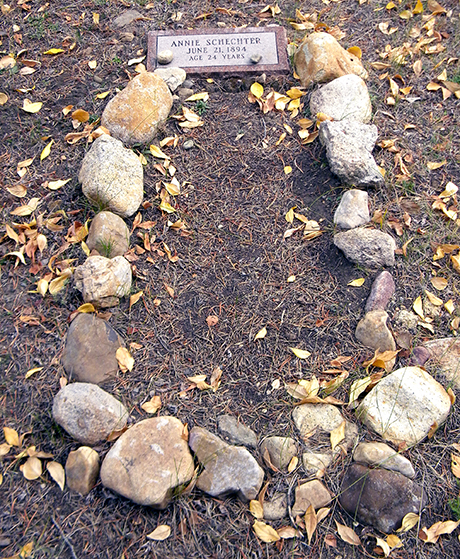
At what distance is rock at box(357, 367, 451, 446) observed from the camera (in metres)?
1.90

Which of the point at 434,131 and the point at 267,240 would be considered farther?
the point at 434,131

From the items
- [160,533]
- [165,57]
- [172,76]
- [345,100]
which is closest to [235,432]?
[160,533]

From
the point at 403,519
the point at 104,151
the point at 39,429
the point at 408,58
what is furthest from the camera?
the point at 408,58

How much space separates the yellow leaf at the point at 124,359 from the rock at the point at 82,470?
0.38m

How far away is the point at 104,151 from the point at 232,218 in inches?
29.1

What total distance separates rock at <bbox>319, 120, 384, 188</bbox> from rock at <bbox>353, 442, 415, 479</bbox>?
1376mm

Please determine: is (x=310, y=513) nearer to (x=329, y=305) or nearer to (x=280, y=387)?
(x=280, y=387)

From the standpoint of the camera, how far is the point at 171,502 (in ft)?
5.73

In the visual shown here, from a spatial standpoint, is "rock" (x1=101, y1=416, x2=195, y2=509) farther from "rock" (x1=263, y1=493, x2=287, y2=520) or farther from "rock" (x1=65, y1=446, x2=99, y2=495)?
"rock" (x1=263, y1=493, x2=287, y2=520)

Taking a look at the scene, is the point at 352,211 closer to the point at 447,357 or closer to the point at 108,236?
the point at 447,357

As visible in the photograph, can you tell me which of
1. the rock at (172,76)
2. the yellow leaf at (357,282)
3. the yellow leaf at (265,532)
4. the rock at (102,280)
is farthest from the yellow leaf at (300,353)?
the rock at (172,76)

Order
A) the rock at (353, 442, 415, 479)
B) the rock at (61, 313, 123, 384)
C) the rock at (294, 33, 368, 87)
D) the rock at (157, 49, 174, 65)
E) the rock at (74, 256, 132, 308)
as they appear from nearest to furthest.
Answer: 1. the rock at (353, 442, 415, 479)
2. the rock at (61, 313, 123, 384)
3. the rock at (74, 256, 132, 308)
4. the rock at (294, 33, 368, 87)
5. the rock at (157, 49, 174, 65)

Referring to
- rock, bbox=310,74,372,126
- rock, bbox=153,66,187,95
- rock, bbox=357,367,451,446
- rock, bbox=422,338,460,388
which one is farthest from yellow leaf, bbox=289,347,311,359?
rock, bbox=153,66,187,95

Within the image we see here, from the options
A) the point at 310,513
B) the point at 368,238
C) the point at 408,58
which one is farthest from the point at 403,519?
the point at 408,58
